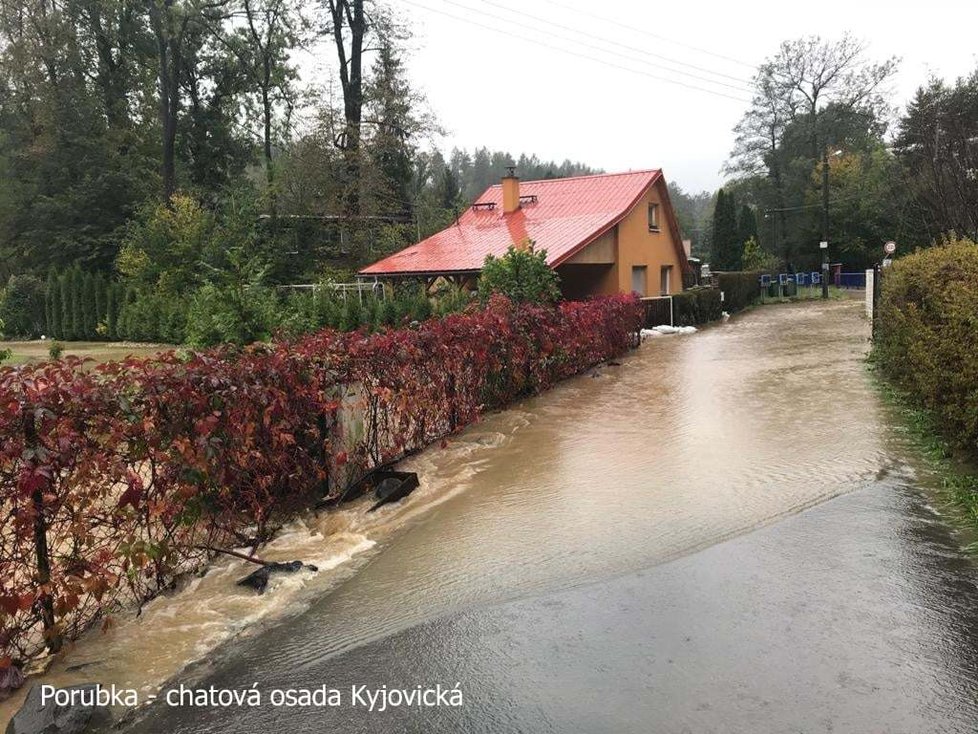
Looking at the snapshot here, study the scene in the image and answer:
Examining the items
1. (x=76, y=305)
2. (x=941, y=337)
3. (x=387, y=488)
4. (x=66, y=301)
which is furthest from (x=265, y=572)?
(x=66, y=301)

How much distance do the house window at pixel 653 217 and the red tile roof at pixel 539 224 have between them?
3.10 ft

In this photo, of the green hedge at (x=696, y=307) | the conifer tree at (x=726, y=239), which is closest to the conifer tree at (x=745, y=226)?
the conifer tree at (x=726, y=239)

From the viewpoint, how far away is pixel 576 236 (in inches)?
862

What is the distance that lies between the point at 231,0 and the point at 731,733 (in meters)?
44.8

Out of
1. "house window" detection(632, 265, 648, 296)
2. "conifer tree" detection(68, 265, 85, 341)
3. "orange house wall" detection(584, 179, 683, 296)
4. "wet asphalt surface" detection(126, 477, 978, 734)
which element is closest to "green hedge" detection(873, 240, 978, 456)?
"wet asphalt surface" detection(126, 477, 978, 734)

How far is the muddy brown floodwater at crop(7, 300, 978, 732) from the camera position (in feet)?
11.1

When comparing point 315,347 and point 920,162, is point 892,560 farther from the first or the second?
point 920,162

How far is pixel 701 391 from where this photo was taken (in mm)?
12180

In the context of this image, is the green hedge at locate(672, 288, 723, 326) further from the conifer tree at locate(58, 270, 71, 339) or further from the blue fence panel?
the conifer tree at locate(58, 270, 71, 339)

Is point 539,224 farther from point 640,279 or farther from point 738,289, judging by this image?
point 738,289

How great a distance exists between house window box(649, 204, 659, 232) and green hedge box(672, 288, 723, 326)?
2.62m

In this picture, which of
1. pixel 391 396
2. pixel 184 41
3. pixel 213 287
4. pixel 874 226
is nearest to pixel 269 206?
pixel 184 41

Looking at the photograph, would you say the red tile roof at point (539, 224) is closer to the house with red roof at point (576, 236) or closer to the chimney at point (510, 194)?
the house with red roof at point (576, 236)

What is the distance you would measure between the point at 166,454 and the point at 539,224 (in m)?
20.8
